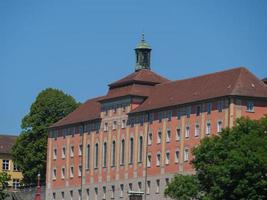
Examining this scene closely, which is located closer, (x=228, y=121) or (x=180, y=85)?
(x=228, y=121)

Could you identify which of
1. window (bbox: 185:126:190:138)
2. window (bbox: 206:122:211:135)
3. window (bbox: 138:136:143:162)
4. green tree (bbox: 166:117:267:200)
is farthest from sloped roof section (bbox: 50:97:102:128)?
green tree (bbox: 166:117:267:200)

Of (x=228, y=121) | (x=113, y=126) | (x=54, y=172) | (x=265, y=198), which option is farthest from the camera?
(x=54, y=172)

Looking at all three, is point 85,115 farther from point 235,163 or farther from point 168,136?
point 235,163

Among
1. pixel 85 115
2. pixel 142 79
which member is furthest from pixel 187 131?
pixel 85 115

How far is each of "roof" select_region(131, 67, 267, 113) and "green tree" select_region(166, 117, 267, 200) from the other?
61.2ft

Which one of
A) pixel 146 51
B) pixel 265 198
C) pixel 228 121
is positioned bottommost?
pixel 265 198

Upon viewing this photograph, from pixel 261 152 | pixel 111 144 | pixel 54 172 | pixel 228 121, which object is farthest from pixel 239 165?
pixel 54 172

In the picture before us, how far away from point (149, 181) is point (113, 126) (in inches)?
462

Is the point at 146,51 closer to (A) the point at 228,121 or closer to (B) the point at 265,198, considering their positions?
(A) the point at 228,121

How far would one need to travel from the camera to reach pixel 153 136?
17562 cm

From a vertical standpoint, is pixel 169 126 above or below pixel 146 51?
below

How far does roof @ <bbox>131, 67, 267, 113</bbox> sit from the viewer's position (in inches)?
6452

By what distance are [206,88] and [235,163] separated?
34790 mm

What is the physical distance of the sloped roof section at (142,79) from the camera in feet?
609
